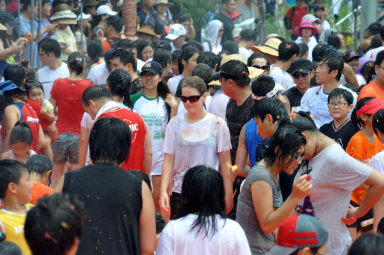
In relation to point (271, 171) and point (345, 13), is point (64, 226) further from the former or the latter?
point (345, 13)

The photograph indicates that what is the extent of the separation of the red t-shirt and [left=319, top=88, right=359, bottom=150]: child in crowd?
342cm

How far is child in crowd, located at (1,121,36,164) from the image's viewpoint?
685cm

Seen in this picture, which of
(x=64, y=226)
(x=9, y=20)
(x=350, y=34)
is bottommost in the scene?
(x=350, y=34)

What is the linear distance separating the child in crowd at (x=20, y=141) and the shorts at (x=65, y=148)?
1.86 m

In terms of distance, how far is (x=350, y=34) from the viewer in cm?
1795

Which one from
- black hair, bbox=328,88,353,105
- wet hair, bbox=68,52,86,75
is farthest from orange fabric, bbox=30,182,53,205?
wet hair, bbox=68,52,86,75

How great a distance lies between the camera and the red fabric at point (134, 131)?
6.14 m

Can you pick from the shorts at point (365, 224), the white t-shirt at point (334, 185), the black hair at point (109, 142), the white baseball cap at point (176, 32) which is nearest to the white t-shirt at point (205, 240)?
the black hair at point (109, 142)

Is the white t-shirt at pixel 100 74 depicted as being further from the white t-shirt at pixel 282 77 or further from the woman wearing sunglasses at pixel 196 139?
the woman wearing sunglasses at pixel 196 139

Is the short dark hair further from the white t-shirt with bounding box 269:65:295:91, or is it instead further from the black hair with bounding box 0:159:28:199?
the black hair with bounding box 0:159:28:199

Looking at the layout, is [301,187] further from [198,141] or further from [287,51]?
[287,51]

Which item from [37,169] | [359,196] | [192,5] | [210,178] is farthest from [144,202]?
[192,5]

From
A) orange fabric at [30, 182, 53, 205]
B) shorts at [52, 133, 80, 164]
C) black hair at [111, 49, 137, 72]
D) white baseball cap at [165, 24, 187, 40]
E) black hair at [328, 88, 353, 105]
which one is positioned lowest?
shorts at [52, 133, 80, 164]

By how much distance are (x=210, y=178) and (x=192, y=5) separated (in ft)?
40.4
